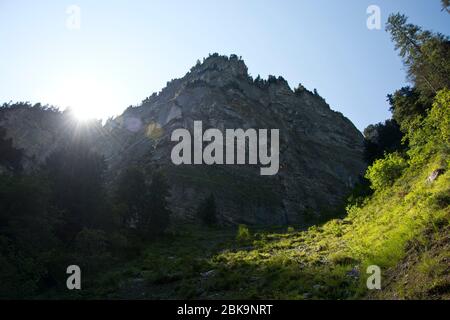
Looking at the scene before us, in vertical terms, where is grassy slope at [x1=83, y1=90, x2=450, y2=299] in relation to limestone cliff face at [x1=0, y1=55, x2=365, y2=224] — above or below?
below

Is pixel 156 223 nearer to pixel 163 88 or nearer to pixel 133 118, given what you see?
pixel 133 118

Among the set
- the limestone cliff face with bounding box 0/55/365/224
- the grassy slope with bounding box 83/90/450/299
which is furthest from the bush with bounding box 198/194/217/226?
the grassy slope with bounding box 83/90/450/299

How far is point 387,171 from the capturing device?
32.4m

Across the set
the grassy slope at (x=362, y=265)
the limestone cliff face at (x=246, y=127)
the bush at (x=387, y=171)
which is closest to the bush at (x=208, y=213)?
the limestone cliff face at (x=246, y=127)

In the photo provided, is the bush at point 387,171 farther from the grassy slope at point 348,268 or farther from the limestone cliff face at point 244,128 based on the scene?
the limestone cliff face at point 244,128

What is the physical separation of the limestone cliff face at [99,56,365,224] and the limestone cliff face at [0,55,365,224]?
0.89 feet

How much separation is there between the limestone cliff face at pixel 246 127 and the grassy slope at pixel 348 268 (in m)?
52.4

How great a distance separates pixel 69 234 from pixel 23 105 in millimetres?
81449

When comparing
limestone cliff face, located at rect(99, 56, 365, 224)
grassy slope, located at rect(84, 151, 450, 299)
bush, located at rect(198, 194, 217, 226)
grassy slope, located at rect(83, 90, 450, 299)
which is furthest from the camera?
limestone cliff face, located at rect(99, 56, 365, 224)

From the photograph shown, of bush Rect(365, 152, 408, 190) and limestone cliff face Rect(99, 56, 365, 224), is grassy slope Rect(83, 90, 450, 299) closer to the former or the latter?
bush Rect(365, 152, 408, 190)

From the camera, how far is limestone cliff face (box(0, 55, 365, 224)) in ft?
289

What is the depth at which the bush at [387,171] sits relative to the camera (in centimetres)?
3188

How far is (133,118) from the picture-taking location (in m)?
145
